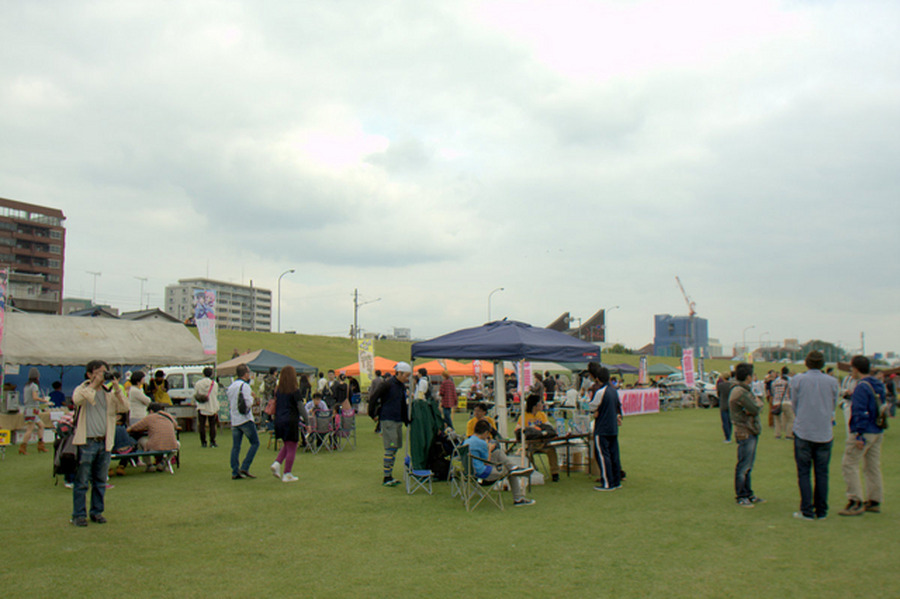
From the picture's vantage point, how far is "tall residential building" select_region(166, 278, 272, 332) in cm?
15388

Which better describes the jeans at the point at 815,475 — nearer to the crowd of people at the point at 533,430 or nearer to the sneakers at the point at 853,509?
the crowd of people at the point at 533,430

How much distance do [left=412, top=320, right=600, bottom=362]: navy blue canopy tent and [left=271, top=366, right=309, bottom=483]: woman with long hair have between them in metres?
1.81

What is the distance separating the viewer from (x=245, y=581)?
4625 millimetres

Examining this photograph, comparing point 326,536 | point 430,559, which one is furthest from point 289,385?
point 430,559

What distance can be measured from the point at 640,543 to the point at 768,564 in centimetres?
105

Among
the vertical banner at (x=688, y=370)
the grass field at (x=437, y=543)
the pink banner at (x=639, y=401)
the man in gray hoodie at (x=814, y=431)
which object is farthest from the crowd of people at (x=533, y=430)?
the vertical banner at (x=688, y=370)

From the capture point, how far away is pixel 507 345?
8258 millimetres

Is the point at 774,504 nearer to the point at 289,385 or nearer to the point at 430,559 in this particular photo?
the point at 430,559

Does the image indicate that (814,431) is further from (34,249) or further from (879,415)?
(34,249)

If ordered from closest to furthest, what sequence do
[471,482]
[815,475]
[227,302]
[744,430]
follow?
[815,475] < [744,430] < [471,482] < [227,302]

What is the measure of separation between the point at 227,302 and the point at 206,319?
15002 centimetres

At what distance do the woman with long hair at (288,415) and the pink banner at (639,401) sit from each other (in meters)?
17.6

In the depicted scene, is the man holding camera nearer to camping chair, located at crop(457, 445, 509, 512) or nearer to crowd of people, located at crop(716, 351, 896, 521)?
camping chair, located at crop(457, 445, 509, 512)

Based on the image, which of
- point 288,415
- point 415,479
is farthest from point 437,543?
point 288,415
